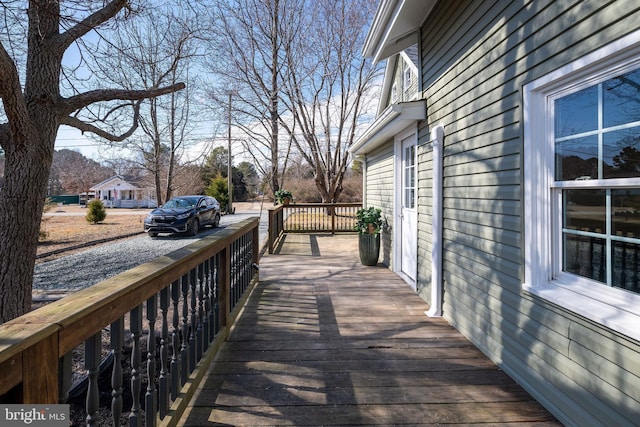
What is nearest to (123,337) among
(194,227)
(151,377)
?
(151,377)

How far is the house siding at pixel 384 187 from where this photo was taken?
224 inches

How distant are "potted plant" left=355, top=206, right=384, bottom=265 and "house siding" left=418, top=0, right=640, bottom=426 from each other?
1992mm

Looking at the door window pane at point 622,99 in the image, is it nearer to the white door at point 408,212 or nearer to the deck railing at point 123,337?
the deck railing at point 123,337

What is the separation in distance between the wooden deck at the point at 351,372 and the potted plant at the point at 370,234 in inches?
72.4

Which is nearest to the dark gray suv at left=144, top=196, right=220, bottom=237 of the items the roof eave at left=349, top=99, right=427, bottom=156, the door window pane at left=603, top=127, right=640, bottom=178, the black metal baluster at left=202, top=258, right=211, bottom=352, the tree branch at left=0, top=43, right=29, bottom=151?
the roof eave at left=349, top=99, right=427, bottom=156

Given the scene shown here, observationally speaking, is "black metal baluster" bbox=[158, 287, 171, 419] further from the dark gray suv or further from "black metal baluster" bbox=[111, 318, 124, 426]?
the dark gray suv

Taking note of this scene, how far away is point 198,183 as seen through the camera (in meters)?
29.2

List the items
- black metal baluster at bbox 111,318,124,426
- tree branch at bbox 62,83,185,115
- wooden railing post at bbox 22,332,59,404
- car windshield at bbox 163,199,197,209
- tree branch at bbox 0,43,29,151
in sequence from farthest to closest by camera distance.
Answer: car windshield at bbox 163,199,197,209 → tree branch at bbox 62,83,185,115 → tree branch at bbox 0,43,29,151 → black metal baluster at bbox 111,318,124,426 → wooden railing post at bbox 22,332,59,404

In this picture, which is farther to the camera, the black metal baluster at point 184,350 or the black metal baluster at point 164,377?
the black metal baluster at point 184,350

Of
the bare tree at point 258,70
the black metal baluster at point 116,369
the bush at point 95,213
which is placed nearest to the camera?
the black metal baluster at point 116,369

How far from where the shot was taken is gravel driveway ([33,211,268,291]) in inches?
223

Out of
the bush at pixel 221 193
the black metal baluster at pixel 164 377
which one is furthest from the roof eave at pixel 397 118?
the bush at pixel 221 193

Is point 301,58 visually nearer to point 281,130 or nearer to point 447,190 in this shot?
point 281,130

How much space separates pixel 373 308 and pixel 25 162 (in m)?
3.41
